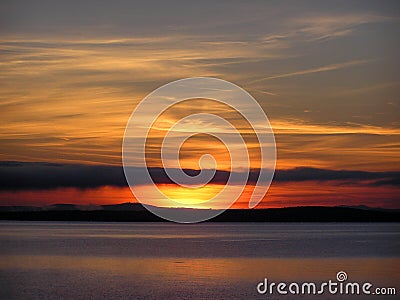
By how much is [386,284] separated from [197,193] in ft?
84.9

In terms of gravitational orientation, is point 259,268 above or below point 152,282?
above

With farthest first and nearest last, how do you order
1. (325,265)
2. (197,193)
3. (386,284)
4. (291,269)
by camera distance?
(197,193) < (325,265) < (291,269) < (386,284)

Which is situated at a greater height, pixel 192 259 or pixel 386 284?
pixel 192 259

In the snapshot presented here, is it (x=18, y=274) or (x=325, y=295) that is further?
(x=18, y=274)

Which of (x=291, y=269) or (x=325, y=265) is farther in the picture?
(x=325, y=265)

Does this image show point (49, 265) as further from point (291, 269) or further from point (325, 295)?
point (325, 295)

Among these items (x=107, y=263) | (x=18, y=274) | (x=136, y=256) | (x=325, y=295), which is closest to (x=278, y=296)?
(x=325, y=295)

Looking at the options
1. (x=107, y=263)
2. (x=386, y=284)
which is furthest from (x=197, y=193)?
(x=386, y=284)

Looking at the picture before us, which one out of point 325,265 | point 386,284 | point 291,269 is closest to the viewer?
point 386,284

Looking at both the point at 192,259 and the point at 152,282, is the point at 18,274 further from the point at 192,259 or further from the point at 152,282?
the point at 192,259

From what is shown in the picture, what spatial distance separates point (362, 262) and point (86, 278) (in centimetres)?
1748

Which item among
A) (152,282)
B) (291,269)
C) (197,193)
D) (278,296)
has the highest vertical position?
(197,193)

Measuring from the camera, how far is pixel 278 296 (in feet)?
87.6

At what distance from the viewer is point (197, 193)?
55.6 metres
